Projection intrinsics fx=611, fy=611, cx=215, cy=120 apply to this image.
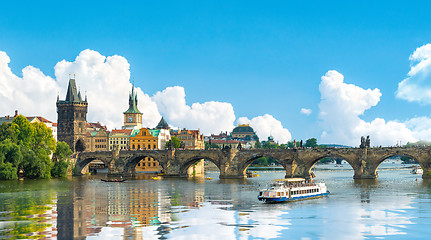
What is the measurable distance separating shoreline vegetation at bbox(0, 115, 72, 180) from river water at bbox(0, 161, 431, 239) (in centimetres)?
2480

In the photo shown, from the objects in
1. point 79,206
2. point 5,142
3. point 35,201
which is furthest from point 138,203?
point 5,142

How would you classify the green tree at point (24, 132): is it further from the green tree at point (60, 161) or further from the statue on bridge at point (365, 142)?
the statue on bridge at point (365, 142)

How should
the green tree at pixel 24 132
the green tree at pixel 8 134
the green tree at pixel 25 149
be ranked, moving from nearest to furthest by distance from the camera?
the green tree at pixel 25 149 < the green tree at pixel 8 134 < the green tree at pixel 24 132

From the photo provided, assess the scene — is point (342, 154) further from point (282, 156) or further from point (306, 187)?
point (306, 187)

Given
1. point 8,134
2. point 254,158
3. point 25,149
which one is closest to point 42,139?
point 8,134

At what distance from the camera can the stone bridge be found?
12212 cm

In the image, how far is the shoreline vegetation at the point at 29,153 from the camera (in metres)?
119

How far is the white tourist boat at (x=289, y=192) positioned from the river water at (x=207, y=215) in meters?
1.52

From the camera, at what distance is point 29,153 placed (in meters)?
126

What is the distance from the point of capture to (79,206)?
7294cm

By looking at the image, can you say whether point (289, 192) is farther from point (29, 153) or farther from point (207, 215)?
point (29, 153)

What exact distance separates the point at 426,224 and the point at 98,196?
156ft

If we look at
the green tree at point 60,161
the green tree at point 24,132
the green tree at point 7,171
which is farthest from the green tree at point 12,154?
the green tree at point 60,161

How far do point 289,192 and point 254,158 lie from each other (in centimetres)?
5652
